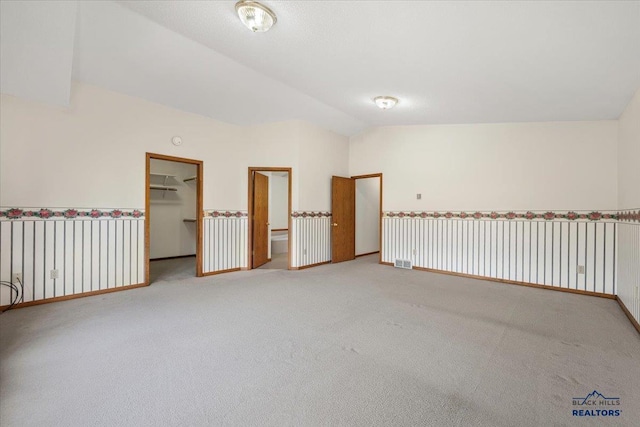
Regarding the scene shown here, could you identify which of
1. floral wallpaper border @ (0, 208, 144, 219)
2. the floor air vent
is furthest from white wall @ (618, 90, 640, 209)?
floral wallpaper border @ (0, 208, 144, 219)

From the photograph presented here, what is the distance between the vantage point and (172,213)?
640cm

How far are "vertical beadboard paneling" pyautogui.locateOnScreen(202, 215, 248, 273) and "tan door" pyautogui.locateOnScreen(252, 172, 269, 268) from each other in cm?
21

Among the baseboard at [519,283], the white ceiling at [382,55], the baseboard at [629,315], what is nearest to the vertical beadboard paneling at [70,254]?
the white ceiling at [382,55]

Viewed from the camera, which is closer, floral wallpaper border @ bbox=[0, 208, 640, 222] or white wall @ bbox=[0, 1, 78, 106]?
white wall @ bbox=[0, 1, 78, 106]

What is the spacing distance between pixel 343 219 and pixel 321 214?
23.6 inches

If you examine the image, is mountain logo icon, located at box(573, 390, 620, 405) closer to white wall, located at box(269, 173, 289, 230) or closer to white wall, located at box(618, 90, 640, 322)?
white wall, located at box(618, 90, 640, 322)

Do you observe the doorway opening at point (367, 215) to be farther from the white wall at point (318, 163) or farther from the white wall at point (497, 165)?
the white wall at point (497, 165)

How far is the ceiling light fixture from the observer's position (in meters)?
3.67

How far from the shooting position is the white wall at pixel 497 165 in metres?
3.68

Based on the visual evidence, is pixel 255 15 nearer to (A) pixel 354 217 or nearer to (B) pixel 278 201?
(A) pixel 354 217

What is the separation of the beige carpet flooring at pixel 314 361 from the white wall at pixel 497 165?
1.41m

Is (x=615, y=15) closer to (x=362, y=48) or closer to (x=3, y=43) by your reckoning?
(x=362, y=48)

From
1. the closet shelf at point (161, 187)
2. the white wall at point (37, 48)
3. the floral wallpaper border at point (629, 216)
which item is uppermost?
the white wall at point (37, 48)

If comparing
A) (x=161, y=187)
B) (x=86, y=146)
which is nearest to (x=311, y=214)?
(x=161, y=187)
